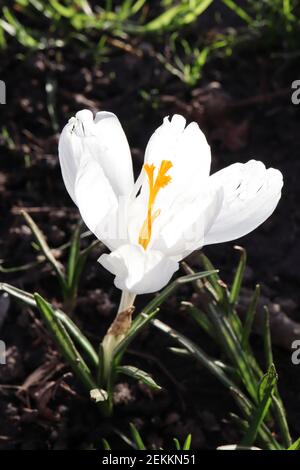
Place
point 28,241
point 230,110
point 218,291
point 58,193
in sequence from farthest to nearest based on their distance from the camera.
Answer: point 230,110 < point 58,193 < point 28,241 < point 218,291

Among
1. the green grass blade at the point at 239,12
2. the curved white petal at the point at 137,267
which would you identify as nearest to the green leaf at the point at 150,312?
the curved white petal at the point at 137,267

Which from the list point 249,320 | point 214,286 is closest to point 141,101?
point 214,286

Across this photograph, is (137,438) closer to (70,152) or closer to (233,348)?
(233,348)

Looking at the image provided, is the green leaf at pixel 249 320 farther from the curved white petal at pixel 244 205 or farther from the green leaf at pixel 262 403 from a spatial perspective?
the curved white petal at pixel 244 205

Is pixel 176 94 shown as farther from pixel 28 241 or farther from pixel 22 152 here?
pixel 28 241

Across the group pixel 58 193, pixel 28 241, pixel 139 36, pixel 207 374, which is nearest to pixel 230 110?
pixel 139 36

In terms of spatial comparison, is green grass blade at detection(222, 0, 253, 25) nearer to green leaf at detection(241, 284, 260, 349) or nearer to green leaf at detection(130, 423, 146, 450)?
green leaf at detection(241, 284, 260, 349)
